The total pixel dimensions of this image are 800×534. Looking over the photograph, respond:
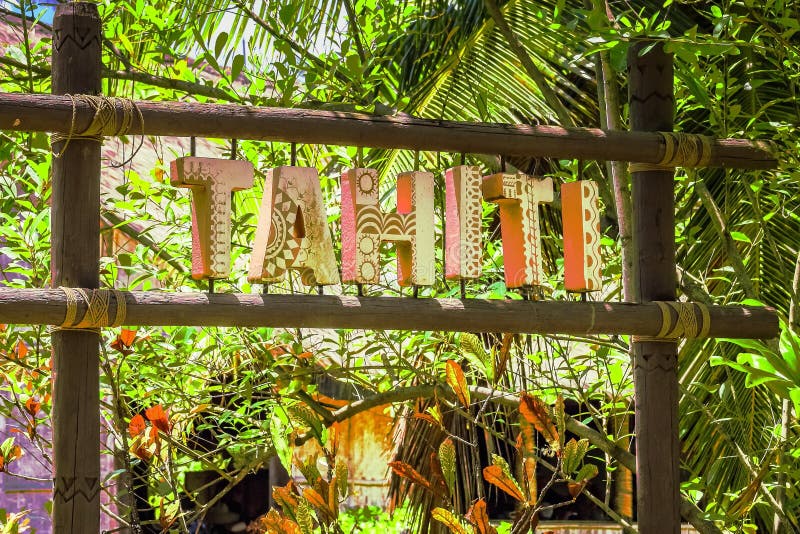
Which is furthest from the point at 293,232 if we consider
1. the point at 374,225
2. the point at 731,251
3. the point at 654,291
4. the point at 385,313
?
the point at 731,251

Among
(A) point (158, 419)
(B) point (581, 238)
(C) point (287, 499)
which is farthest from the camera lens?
(A) point (158, 419)

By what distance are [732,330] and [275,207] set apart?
1.42 meters

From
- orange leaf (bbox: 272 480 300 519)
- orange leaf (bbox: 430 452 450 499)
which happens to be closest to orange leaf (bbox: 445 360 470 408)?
orange leaf (bbox: 430 452 450 499)

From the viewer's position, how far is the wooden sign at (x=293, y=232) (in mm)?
3021

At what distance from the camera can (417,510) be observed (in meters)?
5.71

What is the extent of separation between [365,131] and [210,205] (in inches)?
19.0

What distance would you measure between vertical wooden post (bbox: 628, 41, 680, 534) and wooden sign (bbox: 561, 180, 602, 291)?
160mm

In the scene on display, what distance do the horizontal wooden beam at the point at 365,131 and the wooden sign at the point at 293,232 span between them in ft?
0.42

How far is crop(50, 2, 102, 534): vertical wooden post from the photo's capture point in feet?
9.23

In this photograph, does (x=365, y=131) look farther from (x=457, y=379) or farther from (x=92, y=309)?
(x=92, y=309)

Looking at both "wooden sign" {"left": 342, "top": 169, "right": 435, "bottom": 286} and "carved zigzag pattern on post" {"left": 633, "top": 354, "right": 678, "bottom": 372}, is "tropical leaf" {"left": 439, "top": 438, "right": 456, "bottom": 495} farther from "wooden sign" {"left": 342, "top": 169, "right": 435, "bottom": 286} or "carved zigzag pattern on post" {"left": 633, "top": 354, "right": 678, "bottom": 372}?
"carved zigzag pattern on post" {"left": 633, "top": 354, "right": 678, "bottom": 372}

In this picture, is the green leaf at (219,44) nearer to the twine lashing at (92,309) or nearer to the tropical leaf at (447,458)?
the twine lashing at (92,309)

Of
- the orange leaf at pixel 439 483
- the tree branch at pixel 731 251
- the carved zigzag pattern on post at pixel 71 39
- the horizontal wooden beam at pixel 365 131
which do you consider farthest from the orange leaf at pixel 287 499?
the tree branch at pixel 731 251

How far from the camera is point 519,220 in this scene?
3205mm
